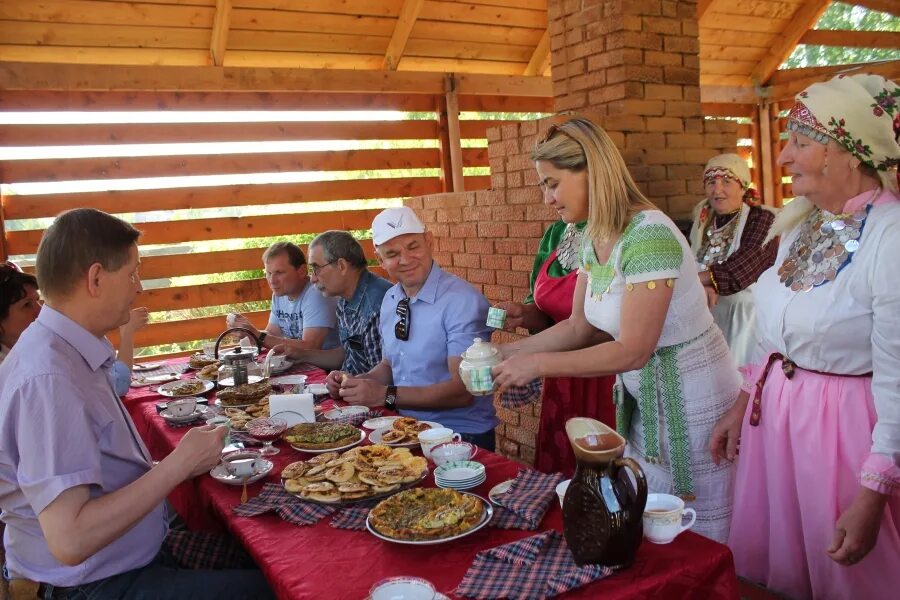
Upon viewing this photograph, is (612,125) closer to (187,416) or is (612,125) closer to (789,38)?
(187,416)

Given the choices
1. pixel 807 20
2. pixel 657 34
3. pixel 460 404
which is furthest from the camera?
pixel 807 20

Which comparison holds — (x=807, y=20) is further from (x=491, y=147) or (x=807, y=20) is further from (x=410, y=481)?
(x=410, y=481)

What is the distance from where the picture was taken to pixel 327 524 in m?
1.74

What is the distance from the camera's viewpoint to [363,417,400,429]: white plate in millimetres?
2488

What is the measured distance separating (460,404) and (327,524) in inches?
47.6

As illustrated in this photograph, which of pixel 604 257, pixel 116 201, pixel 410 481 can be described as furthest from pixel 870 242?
pixel 116 201

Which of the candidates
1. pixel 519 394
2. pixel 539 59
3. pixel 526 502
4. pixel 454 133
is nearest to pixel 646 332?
pixel 519 394

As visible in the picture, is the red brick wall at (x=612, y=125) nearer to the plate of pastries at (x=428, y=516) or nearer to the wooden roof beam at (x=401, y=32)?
the wooden roof beam at (x=401, y=32)

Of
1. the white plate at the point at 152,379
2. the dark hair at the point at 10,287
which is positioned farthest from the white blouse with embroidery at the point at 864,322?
the white plate at the point at 152,379

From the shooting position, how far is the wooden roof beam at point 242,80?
5.16 metres

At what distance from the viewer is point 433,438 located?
2.12 m

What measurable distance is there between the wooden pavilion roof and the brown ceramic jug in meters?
3.80

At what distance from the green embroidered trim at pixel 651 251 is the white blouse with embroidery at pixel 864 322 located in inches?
12.0

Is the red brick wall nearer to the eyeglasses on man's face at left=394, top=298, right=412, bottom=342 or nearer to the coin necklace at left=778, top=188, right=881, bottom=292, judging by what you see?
the eyeglasses on man's face at left=394, top=298, right=412, bottom=342
